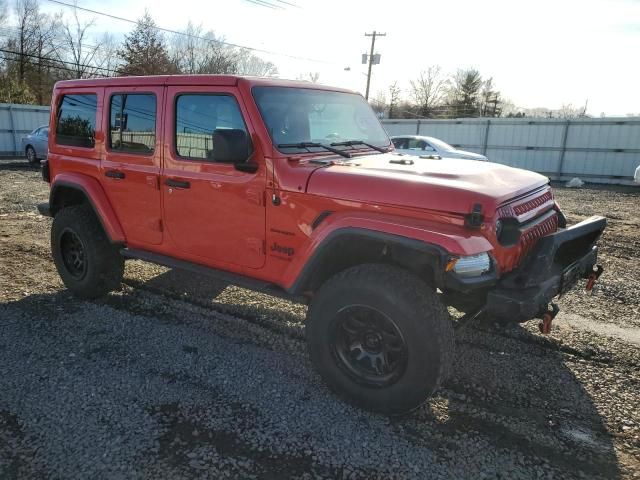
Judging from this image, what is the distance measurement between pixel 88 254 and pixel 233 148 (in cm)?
227

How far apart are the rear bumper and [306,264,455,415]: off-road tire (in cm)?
33

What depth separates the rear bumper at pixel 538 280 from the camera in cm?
263

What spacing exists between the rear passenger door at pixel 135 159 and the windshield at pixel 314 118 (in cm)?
103

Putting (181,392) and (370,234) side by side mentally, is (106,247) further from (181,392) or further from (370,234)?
(370,234)

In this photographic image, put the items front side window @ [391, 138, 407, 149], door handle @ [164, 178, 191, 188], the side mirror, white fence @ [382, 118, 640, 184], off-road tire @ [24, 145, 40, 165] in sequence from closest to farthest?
the side mirror
door handle @ [164, 178, 191, 188]
front side window @ [391, 138, 407, 149]
white fence @ [382, 118, 640, 184]
off-road tire @ [24, 145, 40, 165]

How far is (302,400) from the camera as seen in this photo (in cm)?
307

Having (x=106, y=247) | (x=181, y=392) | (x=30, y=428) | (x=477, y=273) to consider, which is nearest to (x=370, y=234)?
(x=477, y=273)

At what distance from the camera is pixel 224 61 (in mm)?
40844

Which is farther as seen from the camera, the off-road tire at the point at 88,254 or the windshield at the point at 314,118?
the off-road tire at the point at 88,254

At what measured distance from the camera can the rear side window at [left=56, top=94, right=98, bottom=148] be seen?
4.36 metres

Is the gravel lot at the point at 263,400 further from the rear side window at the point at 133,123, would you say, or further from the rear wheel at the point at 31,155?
the rear wheel at the point at 31,155

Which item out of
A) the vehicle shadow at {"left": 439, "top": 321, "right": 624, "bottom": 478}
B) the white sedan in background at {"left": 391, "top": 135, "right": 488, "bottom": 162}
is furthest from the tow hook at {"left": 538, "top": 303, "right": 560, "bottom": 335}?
the white sedan in background at {"left": 391, "top": 135, "right": 488, "bottom": 162}

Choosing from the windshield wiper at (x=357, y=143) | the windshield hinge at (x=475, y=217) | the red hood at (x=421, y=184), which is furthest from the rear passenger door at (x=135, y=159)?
the windshield hinge at (x=475, y=217)

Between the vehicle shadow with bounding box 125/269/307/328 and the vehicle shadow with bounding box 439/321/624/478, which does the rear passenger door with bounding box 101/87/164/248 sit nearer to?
the vehicle shadow with bounding box 125/269/307/328
